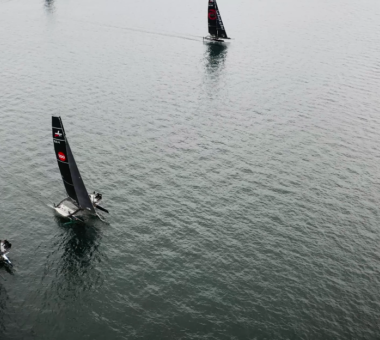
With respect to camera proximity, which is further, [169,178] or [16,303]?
[169,178]

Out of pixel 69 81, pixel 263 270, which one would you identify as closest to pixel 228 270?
pixel 263 270

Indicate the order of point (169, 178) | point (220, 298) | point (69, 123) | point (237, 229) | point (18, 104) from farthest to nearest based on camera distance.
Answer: point (18, 104)
point (69, 123)
point (169, 178)
point (237, 229)
point (220, 298)

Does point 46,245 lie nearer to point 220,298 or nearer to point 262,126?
point 220,298

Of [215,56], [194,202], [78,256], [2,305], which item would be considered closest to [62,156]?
[78,256]

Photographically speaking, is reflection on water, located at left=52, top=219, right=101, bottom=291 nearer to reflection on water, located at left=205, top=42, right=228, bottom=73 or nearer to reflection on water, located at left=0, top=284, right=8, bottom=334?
reflection on water, located at left=0, top=284, right=8, bottom=334

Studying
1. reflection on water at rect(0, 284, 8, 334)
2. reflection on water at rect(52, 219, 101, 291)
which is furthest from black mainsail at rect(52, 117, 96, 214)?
reflection on water at rect(0, 284, 8, 334)

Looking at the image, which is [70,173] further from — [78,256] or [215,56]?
[215,56]

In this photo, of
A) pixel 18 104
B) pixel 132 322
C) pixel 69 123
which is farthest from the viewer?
pixel 18 104
